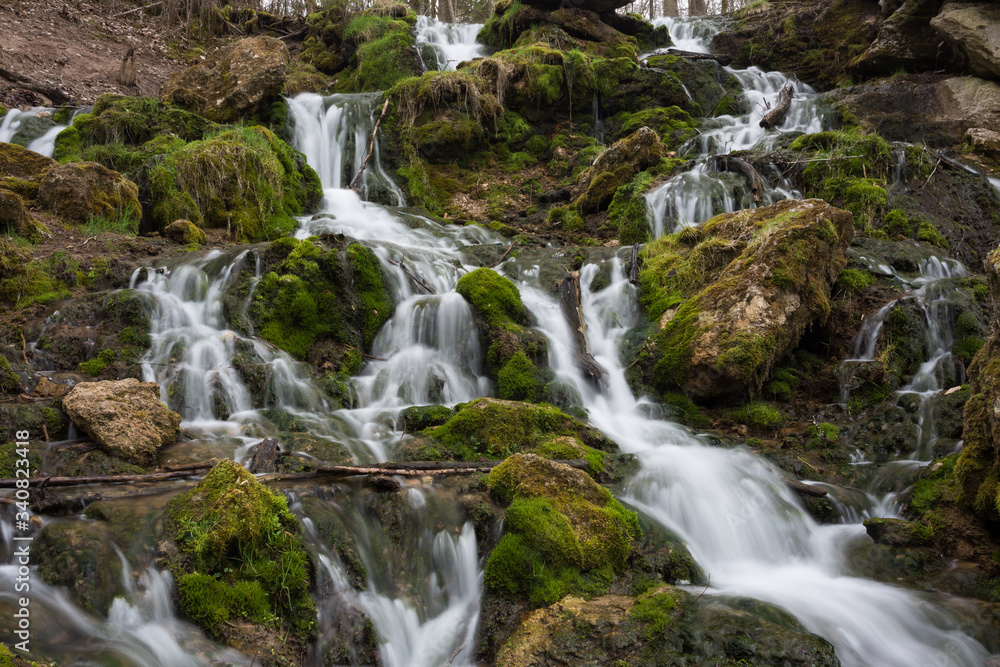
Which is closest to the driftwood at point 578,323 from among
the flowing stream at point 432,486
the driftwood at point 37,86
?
the flowing stream at point 432,486

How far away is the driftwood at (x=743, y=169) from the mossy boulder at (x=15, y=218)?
36.7 ft

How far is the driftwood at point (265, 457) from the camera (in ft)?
16.2

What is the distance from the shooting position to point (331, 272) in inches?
319

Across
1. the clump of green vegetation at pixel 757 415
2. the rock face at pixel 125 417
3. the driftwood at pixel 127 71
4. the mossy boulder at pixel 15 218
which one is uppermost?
the driftwood at pixel 127 71

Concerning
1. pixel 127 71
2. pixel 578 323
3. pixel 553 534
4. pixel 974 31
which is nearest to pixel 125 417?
pixel 553 534

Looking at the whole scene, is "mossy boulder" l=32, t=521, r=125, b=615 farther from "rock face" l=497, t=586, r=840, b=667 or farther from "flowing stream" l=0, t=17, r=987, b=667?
"rock face" l=497, t=586, r=840, b=667

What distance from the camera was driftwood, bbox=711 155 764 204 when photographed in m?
11.1

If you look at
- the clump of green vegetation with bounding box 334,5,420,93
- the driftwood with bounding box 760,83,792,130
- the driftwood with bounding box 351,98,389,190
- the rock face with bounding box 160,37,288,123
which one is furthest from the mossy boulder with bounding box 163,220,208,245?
the driftwood with bounding box 760,83,792,130

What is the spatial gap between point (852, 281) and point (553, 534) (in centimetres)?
630

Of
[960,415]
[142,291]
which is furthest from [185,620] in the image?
[960,415]

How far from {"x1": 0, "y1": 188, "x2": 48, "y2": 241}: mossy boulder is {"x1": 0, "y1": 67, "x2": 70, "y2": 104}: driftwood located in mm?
7578

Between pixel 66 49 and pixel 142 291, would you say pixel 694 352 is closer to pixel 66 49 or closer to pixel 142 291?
pixel 142 291

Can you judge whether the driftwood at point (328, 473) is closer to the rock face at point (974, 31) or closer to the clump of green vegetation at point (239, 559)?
the clump of green vegetation at point (239, 559)

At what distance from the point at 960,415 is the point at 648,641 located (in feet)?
15.9
